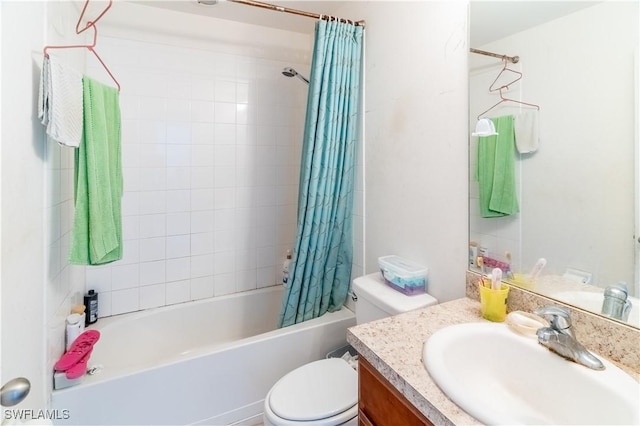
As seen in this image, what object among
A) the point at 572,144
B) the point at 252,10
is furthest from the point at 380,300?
the point at 252,10

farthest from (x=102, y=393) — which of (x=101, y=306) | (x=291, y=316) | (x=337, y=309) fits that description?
(x=337, y=309)

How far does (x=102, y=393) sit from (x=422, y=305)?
1.43 meters

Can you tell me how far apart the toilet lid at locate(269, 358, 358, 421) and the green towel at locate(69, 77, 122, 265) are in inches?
37.3

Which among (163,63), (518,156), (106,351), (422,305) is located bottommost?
(106,351)

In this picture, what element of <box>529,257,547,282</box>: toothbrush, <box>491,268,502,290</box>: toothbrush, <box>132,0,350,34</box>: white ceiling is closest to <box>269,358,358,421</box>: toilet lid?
<box>491,268,502,290</box>: toothbrush

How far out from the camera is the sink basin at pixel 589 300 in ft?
2.49

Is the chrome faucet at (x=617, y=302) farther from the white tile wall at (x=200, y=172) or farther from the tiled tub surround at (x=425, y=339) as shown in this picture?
the white tile wall at (x=200, y=172)

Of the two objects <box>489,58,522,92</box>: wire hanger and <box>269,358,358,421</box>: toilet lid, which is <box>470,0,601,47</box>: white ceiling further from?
<box>269,358,358,421</box>: toilet lid

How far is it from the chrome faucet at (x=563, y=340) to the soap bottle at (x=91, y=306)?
219 centimetres

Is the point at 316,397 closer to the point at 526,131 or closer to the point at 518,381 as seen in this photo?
the point at 518,381

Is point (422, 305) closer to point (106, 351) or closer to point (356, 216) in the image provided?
point (356, 216)

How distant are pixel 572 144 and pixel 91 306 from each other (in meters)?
2.40

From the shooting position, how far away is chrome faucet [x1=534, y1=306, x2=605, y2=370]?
0.73 metres

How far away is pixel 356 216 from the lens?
6.29 feet
